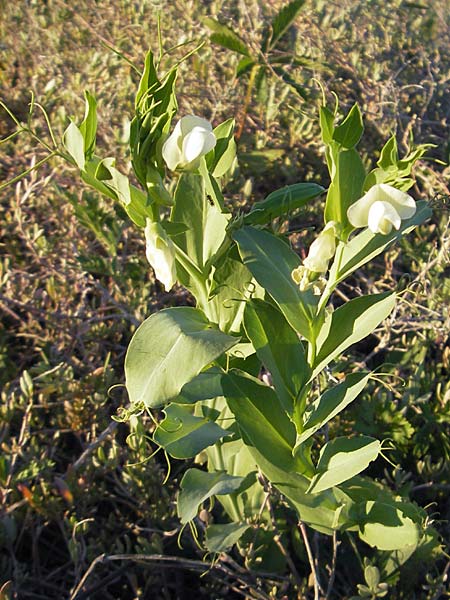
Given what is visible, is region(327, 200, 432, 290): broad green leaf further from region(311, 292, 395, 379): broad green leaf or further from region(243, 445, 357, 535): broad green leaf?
region(243, 445, 357, 535): broad green leaf

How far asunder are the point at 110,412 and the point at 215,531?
55cm

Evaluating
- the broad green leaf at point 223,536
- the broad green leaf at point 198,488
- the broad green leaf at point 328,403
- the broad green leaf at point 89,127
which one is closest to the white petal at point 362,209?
the broad green leaf at point 328,403

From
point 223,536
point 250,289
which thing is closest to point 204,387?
point 250,289

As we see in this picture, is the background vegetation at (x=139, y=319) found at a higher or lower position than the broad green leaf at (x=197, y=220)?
lower

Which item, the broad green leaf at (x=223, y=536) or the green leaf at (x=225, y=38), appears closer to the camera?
the broad green leaf at (x=223, y=536)

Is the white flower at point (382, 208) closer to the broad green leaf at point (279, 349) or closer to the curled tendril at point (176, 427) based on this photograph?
the broad green leaf at point (279, 349)

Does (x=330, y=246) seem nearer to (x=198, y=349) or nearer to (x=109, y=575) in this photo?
(x=198, y=349)

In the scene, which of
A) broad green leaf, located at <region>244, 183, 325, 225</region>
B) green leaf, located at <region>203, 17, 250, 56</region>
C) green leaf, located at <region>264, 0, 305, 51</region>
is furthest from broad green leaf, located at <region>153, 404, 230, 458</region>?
green leaf, located at <region>264, 0, 305, 51</region>

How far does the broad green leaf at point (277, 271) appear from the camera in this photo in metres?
0.93

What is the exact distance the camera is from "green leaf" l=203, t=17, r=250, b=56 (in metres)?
2.02

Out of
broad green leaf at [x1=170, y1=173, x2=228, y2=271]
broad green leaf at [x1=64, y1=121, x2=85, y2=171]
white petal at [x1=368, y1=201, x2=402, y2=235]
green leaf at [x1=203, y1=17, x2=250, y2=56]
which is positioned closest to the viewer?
white petal at [x1=368, y1=201, x2=402, y2=235]

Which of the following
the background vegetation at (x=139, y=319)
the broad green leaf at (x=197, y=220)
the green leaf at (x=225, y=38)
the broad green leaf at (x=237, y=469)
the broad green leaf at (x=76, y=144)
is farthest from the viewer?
the green leaf at (x=225, y=38)

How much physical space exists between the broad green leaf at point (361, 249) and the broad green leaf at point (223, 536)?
483 millimetres

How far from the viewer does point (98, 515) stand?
1.46 m
